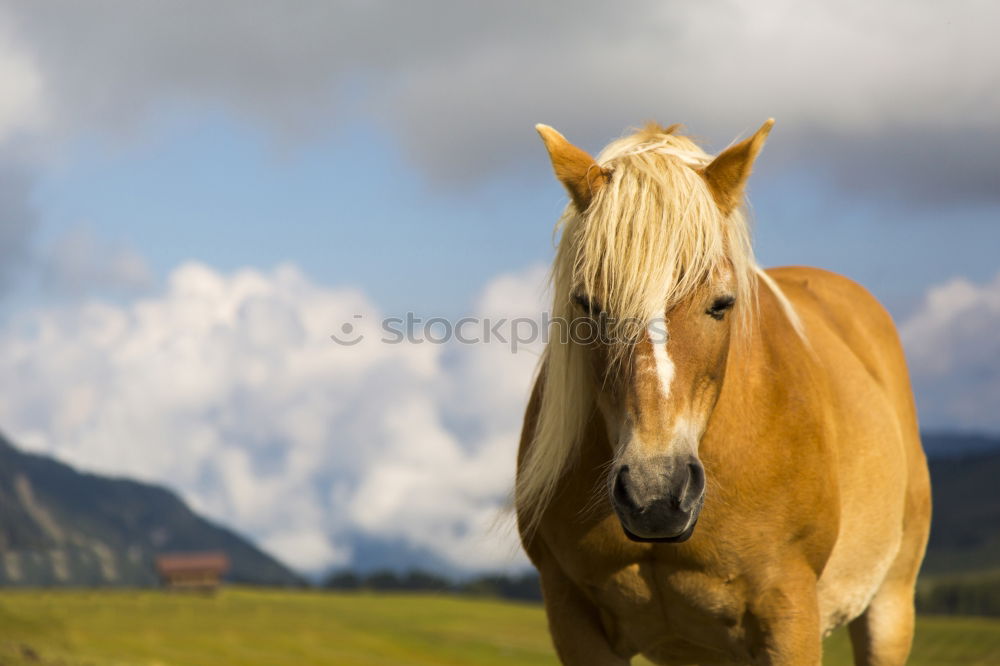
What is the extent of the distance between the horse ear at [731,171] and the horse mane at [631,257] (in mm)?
64

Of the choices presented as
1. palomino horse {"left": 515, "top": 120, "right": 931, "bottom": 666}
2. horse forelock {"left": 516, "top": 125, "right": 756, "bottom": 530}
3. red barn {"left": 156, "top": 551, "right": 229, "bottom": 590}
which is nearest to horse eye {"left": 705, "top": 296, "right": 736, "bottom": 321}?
palomino horse {"left": 515, "top": 120, "right": 931, "bottom": 666}

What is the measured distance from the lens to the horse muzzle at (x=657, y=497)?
408cm

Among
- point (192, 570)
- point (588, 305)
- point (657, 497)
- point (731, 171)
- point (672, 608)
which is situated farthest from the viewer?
point (192, 570)

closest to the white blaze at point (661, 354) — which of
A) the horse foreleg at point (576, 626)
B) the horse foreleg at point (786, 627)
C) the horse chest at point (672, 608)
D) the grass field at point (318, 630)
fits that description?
the horse chest at point (672, 608)

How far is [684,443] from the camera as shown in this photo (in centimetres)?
421

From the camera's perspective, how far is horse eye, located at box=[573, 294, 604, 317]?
446 cm

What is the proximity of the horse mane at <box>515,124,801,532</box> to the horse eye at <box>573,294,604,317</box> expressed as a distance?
26 mm

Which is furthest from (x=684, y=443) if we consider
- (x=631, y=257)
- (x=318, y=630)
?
(x=318, y=630)

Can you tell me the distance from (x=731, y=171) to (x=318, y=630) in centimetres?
8173

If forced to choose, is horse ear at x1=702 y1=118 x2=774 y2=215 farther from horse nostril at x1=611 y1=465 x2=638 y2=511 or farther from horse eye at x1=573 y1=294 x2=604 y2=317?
horse nostril at x1=611 y1=465 x2=638 y2=511

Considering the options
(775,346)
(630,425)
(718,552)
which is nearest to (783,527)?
(718,552)

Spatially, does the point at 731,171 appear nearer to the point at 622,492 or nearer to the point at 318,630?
the point at 622,492

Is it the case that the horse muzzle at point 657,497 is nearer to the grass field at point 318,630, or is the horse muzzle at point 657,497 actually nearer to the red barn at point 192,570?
the grass field at point 318,630

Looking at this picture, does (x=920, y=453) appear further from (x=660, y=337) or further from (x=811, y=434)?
(x=660, y=337)
